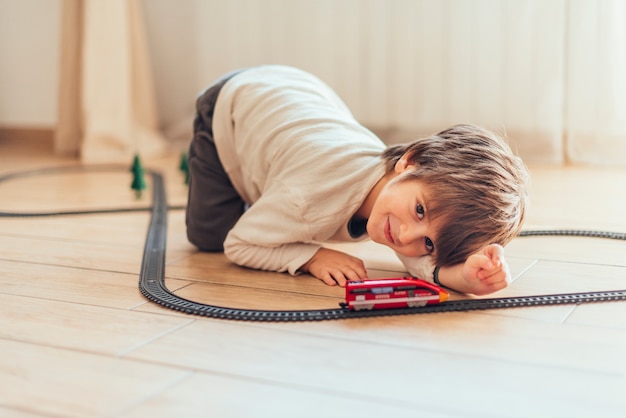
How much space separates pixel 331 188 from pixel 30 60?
7.37 feet

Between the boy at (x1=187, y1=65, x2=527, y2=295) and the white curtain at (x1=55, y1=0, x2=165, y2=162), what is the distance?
127cm

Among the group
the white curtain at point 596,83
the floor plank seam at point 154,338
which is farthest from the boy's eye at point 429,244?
the white curtain at point 596,83

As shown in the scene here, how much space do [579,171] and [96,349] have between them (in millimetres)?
1626

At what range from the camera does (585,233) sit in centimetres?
145

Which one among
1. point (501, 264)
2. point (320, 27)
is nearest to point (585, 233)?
point (501, 264)

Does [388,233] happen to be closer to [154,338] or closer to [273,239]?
[273,239]

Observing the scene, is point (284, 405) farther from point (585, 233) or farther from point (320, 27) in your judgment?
point (320, 27)

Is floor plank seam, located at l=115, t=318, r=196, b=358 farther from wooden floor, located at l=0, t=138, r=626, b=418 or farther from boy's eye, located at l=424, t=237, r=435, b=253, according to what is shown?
boy's eye, located at l=424, t=237, r=435, b=253

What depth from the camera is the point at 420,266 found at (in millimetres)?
1146

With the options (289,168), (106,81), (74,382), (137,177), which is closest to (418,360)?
(74,382)

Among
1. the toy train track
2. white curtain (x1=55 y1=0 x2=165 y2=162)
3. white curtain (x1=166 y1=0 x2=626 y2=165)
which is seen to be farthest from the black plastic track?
white curtain (x1=55 y1=0 x2=165 y2=162)

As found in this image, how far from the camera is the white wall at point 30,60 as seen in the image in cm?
301

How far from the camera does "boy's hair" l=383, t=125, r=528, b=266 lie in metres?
1.04

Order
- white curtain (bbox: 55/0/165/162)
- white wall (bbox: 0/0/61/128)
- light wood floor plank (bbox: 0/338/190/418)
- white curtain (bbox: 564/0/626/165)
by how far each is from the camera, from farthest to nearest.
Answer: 1. white wall (bbox: 0/0/61/128)
2. white curtain (bbox: 55/0/165/162)
3. white curtain (bbox: 564/0/626/165)
4. light wood floor plank (bbox: 0/338/190/418)
